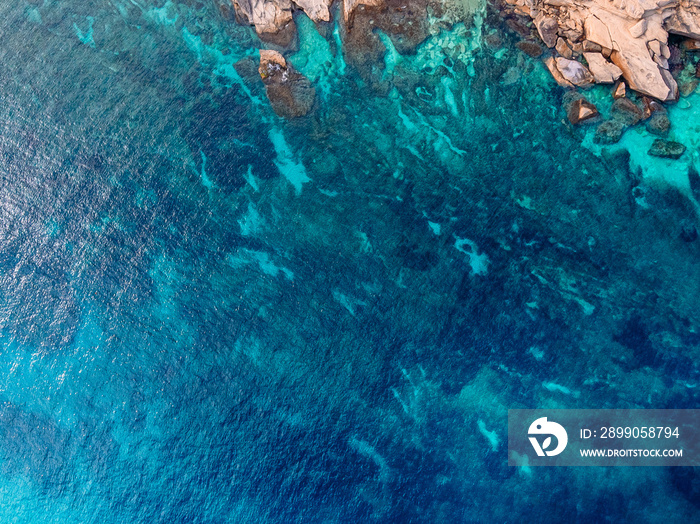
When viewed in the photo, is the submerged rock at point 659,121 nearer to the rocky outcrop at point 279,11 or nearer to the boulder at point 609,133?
the boulder at point 609,133

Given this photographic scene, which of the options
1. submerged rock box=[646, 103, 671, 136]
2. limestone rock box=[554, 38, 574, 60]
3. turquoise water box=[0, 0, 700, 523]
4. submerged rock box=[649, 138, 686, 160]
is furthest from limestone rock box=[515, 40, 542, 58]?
submerged rock box=[649, 138, 686, 160]

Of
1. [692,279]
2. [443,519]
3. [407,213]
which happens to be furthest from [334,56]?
[443,519]

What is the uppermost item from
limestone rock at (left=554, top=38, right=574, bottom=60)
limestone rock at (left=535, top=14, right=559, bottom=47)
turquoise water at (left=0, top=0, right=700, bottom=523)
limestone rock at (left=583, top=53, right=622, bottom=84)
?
limestone rock at (left=535, top=14, right=559, bottom=47)

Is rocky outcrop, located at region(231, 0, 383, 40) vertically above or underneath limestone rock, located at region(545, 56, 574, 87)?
above

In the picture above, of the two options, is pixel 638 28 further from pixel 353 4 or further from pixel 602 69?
pixel 353 4

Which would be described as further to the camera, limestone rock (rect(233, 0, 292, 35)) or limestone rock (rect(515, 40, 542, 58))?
limestone rock (rect(233, 0, 292, 35))

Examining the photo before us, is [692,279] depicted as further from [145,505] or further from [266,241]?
[145,505]

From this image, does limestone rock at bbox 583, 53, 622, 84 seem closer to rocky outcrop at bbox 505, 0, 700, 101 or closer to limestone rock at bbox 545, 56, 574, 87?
rocky outcrop at bbox 505, 0, 700, 101

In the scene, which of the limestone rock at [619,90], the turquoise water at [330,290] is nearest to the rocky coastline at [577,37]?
the limestone rock at [619,90]
